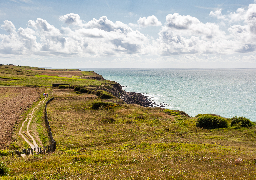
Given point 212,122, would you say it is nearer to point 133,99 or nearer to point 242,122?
point 242,122

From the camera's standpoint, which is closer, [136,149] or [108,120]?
[136,149]

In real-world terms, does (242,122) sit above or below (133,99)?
above

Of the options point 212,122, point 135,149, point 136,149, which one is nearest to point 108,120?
point 135,149

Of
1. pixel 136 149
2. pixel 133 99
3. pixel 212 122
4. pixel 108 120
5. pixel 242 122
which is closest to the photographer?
pixel 136 149

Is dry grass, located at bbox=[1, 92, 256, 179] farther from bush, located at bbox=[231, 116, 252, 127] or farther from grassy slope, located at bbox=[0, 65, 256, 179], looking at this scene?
bush, located at bbox=[231, 116, 252, 127]

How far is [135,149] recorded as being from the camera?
2302 centimetres

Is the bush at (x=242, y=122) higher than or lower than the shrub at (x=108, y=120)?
higher

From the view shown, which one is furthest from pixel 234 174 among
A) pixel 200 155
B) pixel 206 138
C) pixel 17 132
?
pixel 17 132

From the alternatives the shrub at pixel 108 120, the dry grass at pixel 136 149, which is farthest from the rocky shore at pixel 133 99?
the shrub at pixel 108 120

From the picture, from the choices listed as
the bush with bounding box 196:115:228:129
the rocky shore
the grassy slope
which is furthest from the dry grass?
the rocky shore

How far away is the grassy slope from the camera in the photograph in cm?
1378

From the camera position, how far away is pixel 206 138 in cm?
2889

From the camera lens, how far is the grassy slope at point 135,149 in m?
13.8

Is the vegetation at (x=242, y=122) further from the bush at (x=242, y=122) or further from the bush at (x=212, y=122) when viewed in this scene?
the bush at (x=212, y=122)
